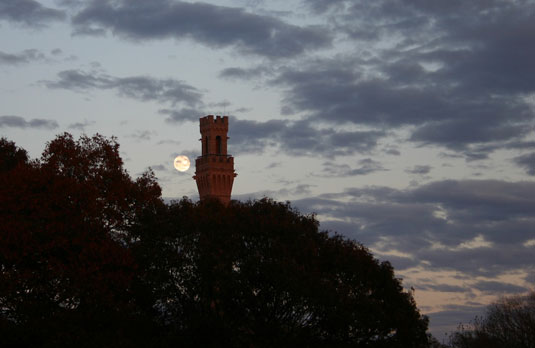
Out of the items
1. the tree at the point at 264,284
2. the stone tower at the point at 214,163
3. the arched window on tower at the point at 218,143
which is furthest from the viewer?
the arched window on tower at the point at 218,143

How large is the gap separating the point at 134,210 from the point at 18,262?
8.33 m

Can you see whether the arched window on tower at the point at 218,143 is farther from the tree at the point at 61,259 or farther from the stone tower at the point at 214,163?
the tree at the point at 61,259

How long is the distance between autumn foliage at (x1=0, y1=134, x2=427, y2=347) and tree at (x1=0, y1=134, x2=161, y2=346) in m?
0.07

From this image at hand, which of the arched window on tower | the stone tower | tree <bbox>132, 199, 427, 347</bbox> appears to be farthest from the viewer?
the arched window on tower

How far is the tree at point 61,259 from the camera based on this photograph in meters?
38.1

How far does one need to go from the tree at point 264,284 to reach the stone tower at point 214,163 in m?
64.5

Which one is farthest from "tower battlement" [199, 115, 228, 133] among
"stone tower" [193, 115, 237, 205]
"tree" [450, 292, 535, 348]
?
"tree" [450, 292, 535, 348]

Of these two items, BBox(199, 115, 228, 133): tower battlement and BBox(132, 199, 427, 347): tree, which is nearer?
BBox(132, 199, 427, 347): tree

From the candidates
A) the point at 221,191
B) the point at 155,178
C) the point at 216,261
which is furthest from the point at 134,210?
the point at 221,191

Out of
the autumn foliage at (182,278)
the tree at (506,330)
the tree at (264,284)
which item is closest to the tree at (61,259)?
the autumn foliage at (182,278)

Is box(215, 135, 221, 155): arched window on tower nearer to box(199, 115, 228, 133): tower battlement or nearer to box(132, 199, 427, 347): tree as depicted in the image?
box(199, 115, 228, 133): tower battlement

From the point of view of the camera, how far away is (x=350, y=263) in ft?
133

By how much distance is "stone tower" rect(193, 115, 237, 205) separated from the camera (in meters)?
107

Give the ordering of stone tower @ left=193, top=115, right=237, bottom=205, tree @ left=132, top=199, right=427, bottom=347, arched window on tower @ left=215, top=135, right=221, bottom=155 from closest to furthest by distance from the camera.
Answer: tree @ left=132, top=199, right=427, bottom=347, stone tower @ left=193, top=115, right=237, bottom=205, arched window on tower @ left=215, top=135, right=221, bottom=155
